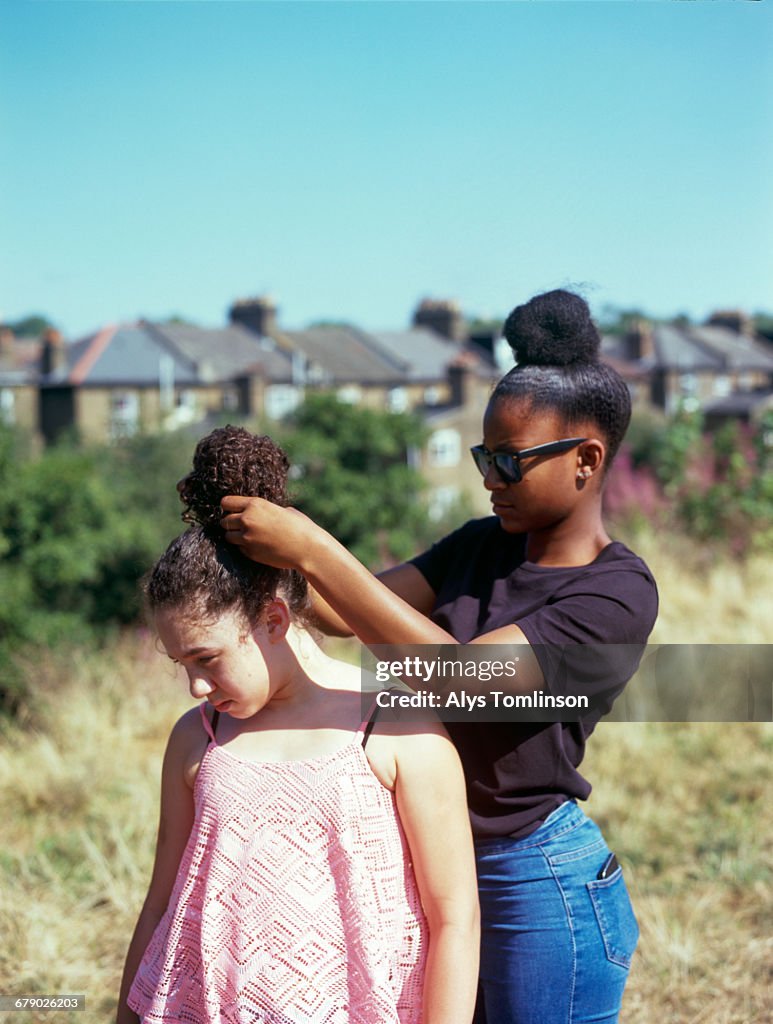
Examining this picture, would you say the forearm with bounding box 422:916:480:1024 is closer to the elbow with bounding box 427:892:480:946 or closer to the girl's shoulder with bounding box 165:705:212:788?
the elbow with bounding box 427:892:480:946

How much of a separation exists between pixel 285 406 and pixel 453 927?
1879 inches

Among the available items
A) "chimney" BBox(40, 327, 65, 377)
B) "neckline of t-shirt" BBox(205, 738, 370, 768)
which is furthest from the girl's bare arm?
"chimney" BBox(40, 327, 65, 377)

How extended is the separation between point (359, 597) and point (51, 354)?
47309 mm

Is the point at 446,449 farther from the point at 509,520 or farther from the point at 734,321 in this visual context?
the point at 509,520

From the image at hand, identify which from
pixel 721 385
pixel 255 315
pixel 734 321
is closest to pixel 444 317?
pixel 255 315

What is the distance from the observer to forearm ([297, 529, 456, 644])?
1633 millimetres

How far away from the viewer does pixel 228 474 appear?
1666mm

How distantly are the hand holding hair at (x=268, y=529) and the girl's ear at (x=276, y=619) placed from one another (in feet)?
0.41

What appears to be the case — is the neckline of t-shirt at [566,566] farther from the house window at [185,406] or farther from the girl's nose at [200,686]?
the house window at [185,406]

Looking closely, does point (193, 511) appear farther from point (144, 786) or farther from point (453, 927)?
point (144, 786)

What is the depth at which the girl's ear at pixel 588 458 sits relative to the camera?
1.92 meters

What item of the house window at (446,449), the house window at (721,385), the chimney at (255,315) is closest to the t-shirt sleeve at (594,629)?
the house window at (446,449)

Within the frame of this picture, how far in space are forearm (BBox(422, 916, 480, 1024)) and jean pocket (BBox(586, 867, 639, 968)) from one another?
28 cm

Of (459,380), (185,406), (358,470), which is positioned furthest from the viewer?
(185,406)
